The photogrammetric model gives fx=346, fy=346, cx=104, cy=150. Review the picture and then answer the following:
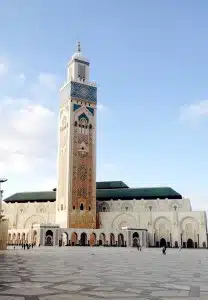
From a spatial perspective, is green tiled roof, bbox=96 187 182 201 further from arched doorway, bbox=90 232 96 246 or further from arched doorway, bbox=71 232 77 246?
arched doorway, bbox=71 232 77 246

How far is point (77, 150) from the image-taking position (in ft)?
192

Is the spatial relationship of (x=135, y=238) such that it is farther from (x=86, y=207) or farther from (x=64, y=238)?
(x=64, y=238)

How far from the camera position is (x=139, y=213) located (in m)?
58.8

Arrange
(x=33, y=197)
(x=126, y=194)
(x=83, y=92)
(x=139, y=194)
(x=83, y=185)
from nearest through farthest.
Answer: (x=83, y=185)
(x=83, y=92)
(x=139, y=194)
(x=126, y=194)
(x=33, y=197)

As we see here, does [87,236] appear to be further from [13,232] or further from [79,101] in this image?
[79,101]

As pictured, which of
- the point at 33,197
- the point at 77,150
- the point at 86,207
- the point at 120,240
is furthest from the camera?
the point at 33,197

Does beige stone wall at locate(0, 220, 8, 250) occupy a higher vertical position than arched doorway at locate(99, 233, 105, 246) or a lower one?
higher

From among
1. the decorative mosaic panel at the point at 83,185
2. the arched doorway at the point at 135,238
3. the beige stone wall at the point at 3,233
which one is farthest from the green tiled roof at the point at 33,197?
the beige stone wall at the point at 3,233

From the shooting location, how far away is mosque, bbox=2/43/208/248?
54.5m

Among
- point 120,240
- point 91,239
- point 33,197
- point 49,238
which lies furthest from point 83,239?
point 33,197

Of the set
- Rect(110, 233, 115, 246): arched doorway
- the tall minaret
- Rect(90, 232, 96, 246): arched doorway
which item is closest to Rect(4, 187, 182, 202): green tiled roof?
the tall minaret

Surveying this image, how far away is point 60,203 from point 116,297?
53.4m

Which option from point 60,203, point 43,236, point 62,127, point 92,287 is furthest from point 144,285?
point 62,127

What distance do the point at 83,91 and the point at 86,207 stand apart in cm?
2022
